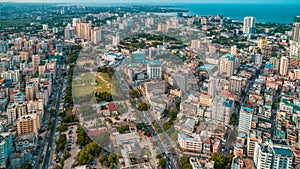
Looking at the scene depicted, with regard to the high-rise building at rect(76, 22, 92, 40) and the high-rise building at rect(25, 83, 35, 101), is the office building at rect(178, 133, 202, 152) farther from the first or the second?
the high-rise building at rect(76, 22, 92, 40)

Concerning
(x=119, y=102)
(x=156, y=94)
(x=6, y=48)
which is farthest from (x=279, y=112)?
(x=6, y=48)

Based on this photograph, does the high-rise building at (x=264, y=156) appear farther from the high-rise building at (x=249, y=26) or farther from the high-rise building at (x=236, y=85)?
the high-rise building at (x=249, y=26)

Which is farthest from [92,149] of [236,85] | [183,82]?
[236,85]

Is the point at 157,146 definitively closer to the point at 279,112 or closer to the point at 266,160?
the point at 266,160

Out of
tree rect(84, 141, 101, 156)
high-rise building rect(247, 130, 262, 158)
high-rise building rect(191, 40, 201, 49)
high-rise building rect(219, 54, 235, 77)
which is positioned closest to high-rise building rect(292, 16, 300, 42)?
high-rise building rect(191, 40, 201, 49)

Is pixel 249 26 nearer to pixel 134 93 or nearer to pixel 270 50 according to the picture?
pixel 270 50

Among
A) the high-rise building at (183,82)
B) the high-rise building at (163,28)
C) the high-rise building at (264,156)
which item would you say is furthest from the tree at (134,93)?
the high-rise building at (163,28)
